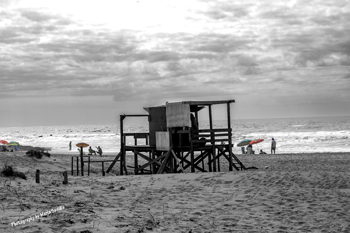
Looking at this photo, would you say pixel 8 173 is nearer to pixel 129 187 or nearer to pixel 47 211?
pixel 129 187

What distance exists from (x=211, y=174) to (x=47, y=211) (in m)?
7.65

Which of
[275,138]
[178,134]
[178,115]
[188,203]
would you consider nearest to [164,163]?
[178,134]

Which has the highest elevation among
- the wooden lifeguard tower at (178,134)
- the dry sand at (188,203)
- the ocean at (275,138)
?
the wooden lifeguard tower at (178,134)

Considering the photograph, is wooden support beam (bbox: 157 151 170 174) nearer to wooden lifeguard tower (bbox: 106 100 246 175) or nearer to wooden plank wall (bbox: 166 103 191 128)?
wooden lifeguard tower (bbox: 106 100 246 175)

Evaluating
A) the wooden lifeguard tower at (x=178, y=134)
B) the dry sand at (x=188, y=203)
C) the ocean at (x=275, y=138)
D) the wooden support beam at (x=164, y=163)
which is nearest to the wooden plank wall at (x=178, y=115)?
the wooden lifeguard tower at (x=178, y=134)

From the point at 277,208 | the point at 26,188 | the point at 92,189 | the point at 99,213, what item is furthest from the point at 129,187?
the point at 277,208

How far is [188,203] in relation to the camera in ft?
34.2

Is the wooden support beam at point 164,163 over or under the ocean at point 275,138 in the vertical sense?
over

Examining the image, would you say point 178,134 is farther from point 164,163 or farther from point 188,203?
point 188,203

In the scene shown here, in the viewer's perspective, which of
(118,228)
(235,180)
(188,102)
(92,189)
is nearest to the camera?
(118,228)

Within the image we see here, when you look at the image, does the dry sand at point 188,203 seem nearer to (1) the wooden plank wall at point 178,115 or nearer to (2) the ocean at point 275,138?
(1) the wooden plank wall at point 178,115

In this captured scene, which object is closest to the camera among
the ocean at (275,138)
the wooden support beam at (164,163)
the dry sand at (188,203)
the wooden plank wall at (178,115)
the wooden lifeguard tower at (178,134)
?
the dry sand at (188,203)

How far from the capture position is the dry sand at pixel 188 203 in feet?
26.1

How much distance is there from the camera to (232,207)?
9.92 metres
